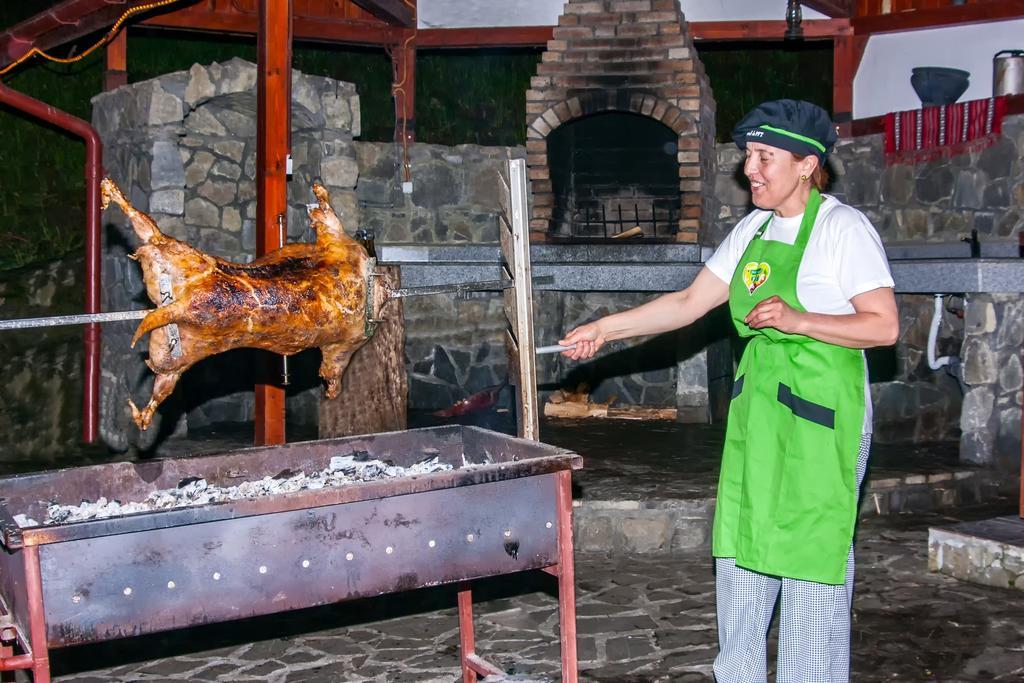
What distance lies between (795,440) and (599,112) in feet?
23.6

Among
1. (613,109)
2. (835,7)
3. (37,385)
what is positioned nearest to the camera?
(37,385)

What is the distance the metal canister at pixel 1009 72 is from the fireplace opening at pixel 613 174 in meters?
2.88

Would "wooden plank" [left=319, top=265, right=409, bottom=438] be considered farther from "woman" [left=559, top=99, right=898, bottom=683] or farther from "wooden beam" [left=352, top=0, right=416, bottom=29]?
"wooden beam" [left=352, top=0, right=416, bottom=29]

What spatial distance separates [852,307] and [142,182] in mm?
6539

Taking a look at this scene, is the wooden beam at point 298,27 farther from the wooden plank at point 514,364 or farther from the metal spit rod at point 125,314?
the wooden plank at point 514,364

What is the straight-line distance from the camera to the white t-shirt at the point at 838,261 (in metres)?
3.64

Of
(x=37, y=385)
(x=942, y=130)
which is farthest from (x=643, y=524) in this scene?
(x=942, y=130)

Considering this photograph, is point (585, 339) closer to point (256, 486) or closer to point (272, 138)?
point (256, 486)

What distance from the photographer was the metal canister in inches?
382

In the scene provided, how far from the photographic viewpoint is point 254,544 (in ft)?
11.1

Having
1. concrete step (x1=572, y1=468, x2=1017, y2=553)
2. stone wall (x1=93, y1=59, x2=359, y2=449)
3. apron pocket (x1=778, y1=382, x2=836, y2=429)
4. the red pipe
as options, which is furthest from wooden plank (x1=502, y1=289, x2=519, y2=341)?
the red pipe

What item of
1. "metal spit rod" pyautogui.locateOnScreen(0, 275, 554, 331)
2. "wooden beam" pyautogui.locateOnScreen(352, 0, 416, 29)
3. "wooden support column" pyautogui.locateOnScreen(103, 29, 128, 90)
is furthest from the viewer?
"wooden beam" pyautogui.locateOnScreen(352, 0, 416, 29)

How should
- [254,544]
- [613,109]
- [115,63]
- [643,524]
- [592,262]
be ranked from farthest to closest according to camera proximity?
[613,109] → [592,262] → [115,63] → [643,524] → [254,544]

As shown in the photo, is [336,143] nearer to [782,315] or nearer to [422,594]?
[422,594]
